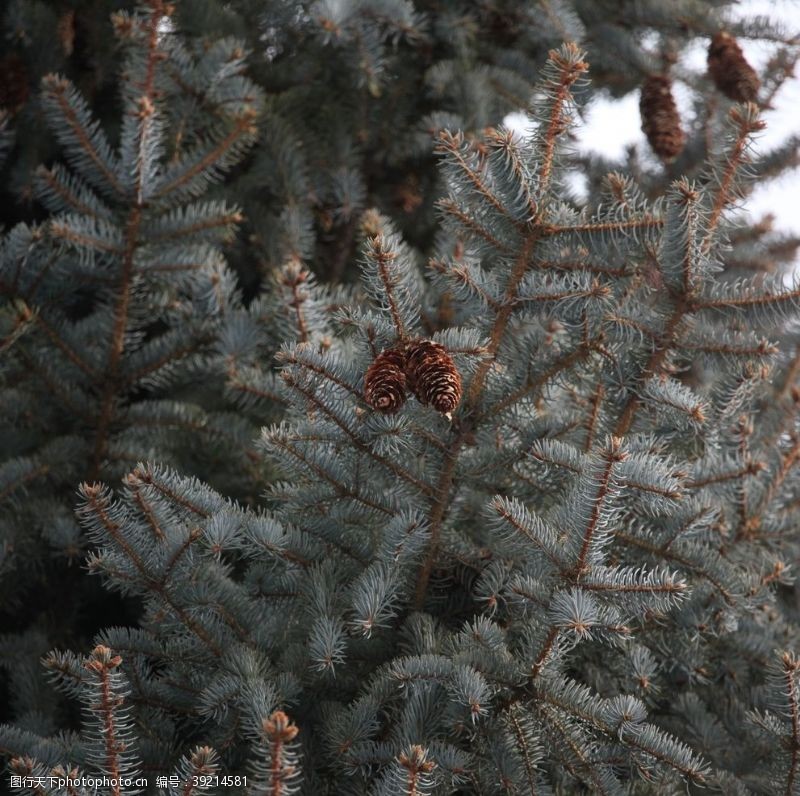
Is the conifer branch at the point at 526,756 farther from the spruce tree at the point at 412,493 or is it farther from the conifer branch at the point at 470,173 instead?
the conifer branch at the point at 470,173

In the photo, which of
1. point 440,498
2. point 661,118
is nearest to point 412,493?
point 440,498

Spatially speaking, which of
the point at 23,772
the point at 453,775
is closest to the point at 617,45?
the point at 453,775

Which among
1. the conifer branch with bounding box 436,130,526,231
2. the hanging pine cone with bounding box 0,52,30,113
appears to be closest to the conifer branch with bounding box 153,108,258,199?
the hanging pine cone with bounding box 0,52,30,113

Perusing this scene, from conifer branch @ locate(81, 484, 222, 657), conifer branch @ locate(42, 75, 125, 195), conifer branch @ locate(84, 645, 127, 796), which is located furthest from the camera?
conifer branch @ locate(42, 75, 125, 195)

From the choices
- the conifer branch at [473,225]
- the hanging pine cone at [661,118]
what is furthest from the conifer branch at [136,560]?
→ the hanging pine cone at [661,118]

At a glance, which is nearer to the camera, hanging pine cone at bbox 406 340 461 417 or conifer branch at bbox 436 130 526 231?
hanging pine cone at bbox 406 340 461 417

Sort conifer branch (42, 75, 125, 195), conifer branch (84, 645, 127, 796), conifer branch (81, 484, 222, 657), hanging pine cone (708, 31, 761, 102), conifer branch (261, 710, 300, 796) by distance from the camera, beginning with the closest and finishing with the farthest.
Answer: conifer branch (261, 710, 300, 796), conifer branch (84, 645, 127, 796), conifer branch (81, 484, 222, 657), conifer branch (42, 75, 125, 195), hanging pine cone (708, 31, 761, 102)

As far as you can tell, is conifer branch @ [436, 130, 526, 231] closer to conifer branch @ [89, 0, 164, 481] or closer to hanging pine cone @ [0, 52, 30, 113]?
conifer branch @ [89, 0, 164, 481]
